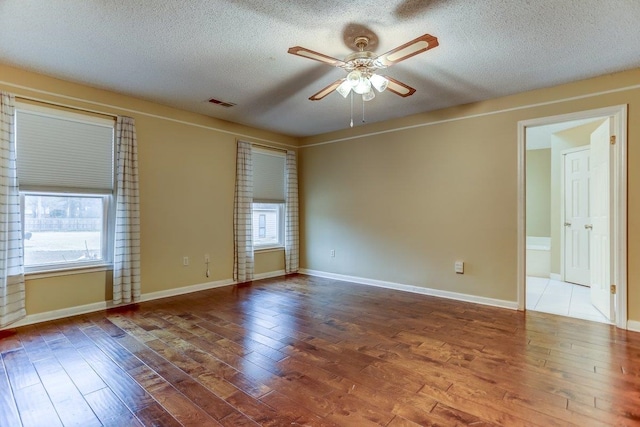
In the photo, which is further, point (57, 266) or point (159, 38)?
point (57, 266)

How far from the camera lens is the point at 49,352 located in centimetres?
256

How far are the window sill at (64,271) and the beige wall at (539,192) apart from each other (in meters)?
7.70

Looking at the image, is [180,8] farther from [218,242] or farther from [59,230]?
[218,242]

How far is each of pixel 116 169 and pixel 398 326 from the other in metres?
3.60

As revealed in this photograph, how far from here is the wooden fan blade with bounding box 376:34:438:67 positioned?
197 centimetres

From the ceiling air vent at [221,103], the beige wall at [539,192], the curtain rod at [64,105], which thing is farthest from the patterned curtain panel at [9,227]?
the beige wall at [539,192]

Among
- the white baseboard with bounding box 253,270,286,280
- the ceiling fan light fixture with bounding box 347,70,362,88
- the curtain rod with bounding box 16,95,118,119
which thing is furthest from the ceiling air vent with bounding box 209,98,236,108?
the white baseboard with bounding box 253,270,286,280

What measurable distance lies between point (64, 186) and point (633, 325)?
587 cm

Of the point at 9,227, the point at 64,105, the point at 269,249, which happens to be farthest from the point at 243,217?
the point at 9,227

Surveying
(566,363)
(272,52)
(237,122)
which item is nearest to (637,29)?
(566,363)

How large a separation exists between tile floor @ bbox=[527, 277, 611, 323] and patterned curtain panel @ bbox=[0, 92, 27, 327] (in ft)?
17.7

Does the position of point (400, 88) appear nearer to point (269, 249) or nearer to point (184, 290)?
point (269, 249)

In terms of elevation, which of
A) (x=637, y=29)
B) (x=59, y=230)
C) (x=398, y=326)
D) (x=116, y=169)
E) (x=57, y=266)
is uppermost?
(x=637, y=29)

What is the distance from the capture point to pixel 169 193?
4.30 metres
